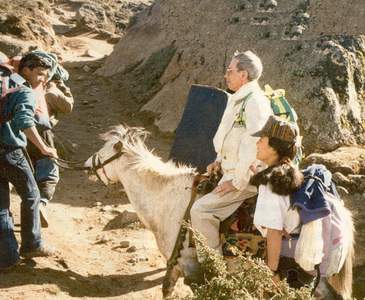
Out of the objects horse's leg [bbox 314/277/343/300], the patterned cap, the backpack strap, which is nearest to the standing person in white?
the patterned cap

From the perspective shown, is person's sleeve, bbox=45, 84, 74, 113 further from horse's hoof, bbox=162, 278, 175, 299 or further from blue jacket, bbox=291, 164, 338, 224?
blue jacket, bbox=291, 164, 338, 224

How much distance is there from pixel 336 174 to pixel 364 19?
4.31 meters

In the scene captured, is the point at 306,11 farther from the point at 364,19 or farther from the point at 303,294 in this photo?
the point at 303,294

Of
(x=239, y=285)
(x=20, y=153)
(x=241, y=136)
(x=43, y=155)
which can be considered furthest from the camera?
(x=43, y=155)

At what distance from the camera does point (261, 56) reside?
10898mm

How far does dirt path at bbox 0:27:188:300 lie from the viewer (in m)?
5.70

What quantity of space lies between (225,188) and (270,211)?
77 cm

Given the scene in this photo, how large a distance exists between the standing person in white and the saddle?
0.06 meters

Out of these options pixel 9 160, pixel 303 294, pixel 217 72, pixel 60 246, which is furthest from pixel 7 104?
pixel 217 72

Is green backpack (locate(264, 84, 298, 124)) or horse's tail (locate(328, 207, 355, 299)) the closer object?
horse's tail (locate(328, 207, 355, 299))

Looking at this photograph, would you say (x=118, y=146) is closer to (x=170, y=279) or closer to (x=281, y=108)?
(x=170, y=279)

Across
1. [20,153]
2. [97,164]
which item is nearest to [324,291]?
[97,164]

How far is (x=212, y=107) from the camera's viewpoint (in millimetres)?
6484

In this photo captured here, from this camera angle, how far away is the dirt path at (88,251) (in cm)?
570
